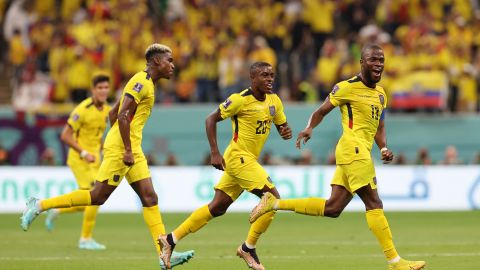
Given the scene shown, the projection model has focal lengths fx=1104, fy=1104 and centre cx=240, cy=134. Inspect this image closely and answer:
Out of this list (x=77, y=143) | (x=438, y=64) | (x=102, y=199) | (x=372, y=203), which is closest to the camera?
(x=372, y=203)

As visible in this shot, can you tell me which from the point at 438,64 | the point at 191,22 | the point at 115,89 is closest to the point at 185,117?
the point at 115,89

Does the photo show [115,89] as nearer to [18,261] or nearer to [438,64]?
[438,64]

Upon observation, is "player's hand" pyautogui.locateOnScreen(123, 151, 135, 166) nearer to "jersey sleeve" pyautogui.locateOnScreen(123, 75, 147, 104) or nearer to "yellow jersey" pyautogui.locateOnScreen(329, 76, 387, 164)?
"jersey sleeve" pyautogui.locateOnScreen(123, 75, 147, 104)

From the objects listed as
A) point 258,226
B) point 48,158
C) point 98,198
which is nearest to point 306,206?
point 258,226

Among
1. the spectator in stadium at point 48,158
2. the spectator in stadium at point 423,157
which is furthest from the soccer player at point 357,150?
the spectator in stadium at point 48,158

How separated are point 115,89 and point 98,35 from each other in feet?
5.80

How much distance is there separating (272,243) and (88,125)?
136 inches

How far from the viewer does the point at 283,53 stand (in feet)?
93.0

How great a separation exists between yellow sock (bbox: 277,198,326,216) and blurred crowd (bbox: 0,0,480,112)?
1354 cm

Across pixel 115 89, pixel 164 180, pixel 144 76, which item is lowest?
pixel 164 180

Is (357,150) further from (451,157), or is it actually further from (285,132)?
(451,157)

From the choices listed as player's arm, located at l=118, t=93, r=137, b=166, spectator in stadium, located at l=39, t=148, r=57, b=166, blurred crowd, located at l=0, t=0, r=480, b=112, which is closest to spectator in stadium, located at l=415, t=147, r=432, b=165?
blurred crowd, located at l=0, t=0, r=480, b=112

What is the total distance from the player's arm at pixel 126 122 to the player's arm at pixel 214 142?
0.92 m

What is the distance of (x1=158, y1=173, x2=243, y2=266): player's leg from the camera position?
12906 mm
